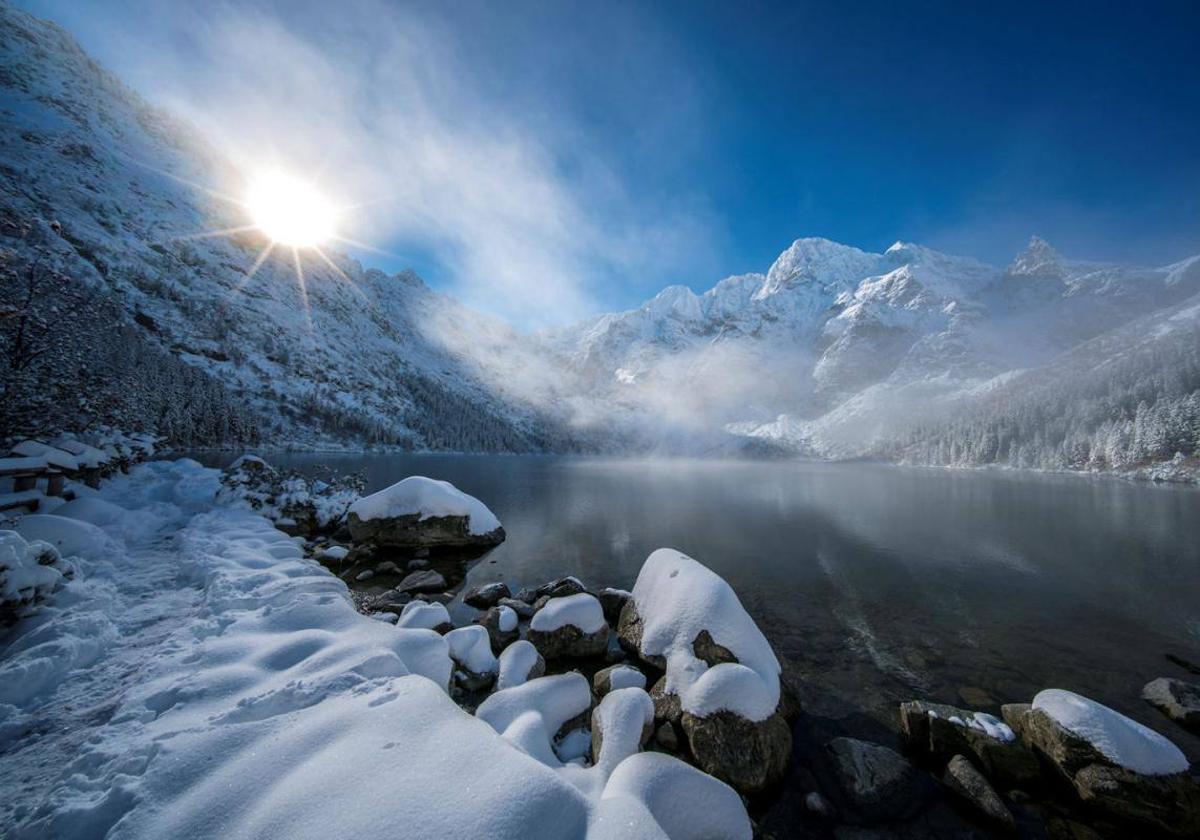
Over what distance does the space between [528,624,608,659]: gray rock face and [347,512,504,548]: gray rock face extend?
41.3 ft

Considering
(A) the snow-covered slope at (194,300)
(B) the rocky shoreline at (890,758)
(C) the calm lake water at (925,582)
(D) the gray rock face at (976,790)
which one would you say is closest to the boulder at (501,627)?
(B) the rocky shoreline at (890,758)

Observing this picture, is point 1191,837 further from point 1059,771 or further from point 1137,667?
point 1137,667

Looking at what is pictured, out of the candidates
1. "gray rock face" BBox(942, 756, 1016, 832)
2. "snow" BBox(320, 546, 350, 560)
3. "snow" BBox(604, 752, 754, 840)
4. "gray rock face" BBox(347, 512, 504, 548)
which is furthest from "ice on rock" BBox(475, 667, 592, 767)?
"gray rock face" BBox(347, 512, 504, 548)

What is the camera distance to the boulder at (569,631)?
12.6 metres

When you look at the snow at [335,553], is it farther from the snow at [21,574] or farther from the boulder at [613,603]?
the boulder at [613,603]

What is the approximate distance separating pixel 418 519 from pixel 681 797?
783 inches

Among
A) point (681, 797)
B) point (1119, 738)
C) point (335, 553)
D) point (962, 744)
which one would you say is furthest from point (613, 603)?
point (335, 553)

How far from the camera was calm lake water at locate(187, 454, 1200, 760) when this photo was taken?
1252 cm

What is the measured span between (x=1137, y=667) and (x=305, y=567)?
2747 cm

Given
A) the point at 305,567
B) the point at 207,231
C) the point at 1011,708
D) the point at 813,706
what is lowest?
the point at 813,706

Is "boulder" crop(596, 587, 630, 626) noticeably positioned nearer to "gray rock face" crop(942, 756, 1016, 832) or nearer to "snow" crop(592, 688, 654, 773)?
"snow" crop(592, 688, 654, 773)

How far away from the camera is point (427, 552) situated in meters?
22.2

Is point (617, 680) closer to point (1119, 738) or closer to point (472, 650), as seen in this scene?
point (472, 650)

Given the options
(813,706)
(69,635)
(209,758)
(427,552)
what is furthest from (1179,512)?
(69,635)
